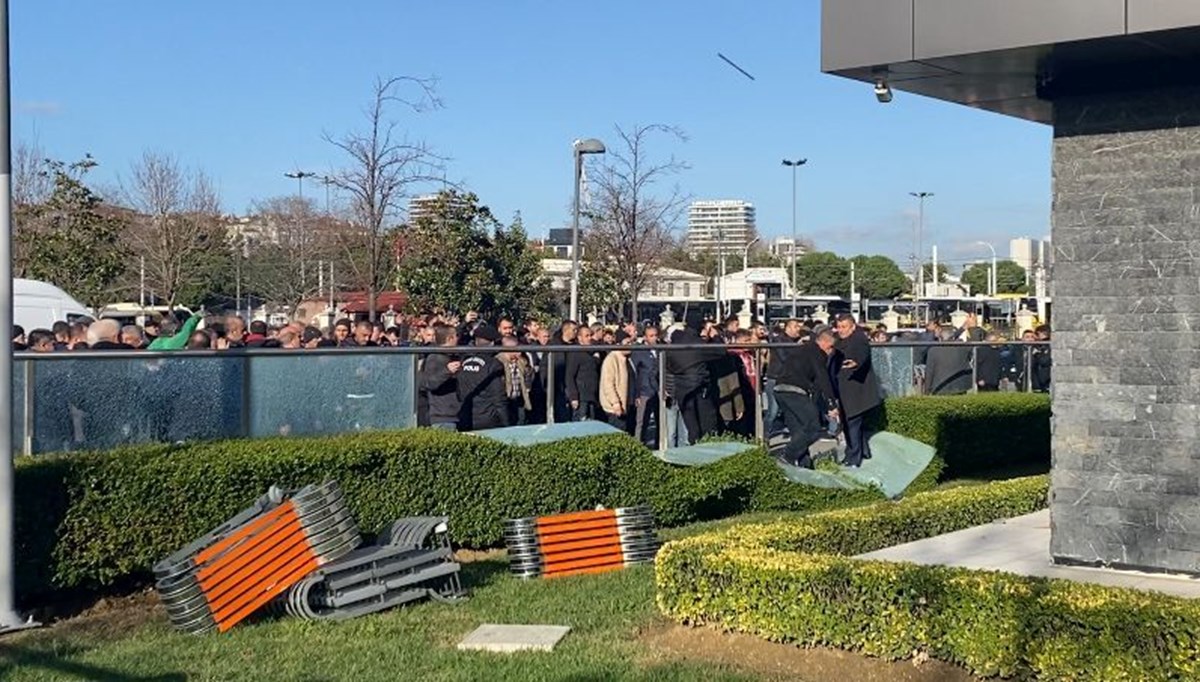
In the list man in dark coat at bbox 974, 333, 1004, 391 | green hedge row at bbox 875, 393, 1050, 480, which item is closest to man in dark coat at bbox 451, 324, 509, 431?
green hedge row at bbox 875, 393, 1050, 480

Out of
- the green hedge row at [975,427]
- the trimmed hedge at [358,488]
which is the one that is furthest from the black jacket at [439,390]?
the green hedge row at [975,427]

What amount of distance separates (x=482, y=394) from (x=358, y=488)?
247 cm

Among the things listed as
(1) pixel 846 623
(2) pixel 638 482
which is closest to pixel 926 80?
(1) pixel 846 623

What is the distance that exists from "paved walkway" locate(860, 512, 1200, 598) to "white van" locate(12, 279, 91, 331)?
1367 cm

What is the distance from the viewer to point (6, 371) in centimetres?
876

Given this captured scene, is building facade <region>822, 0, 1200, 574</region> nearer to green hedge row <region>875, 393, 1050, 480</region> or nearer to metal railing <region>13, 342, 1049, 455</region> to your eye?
metal railing <region>13, 342, 1049, 455</region>

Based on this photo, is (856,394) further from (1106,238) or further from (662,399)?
(1106,238)

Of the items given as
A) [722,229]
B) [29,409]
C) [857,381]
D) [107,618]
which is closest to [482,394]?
[29,409]

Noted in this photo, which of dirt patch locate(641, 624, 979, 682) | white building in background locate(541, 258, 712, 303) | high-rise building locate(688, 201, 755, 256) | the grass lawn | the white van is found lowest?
the grass lawn

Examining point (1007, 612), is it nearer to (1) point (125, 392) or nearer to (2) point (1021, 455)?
(1) point (125, 392)

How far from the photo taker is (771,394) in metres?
15.4

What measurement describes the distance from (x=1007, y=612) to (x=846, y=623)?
884 millimetres

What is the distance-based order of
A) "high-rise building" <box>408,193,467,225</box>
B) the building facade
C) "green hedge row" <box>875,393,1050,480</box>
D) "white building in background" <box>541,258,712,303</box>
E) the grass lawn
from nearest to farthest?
the grass lawn < the building facade < "green hedge row" <box>875,393,1050,480</box> < "high-rise building" <box>408,193,467,225</box> < "white building in background" <box>541,258,712,303</box>

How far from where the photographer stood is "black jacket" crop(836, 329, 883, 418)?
15344mm
